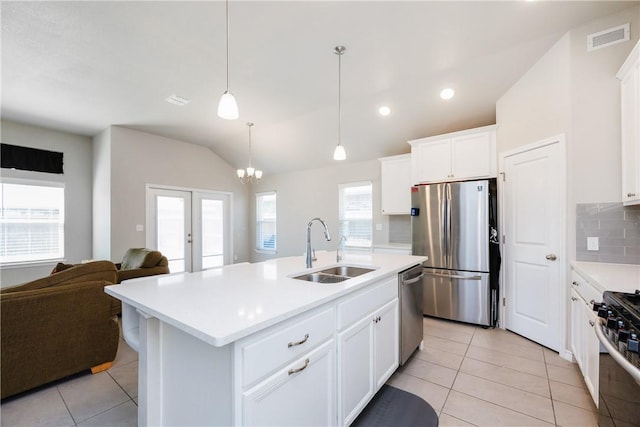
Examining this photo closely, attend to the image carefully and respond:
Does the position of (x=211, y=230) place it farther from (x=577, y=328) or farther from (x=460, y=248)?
(x=577, y=328)

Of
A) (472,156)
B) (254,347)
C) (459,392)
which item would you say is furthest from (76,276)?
(472,156)

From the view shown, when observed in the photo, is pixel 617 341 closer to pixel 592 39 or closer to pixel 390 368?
pixel 390 368

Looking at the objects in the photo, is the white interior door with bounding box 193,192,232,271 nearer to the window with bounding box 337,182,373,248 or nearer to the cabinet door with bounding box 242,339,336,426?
the window with bounding box 337,182,373,248

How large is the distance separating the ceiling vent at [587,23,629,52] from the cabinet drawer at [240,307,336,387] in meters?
3.19

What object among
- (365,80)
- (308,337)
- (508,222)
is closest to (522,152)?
(508,222)

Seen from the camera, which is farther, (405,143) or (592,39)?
(405,143)

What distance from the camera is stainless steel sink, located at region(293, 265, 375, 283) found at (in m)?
2.12

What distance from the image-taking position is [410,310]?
2.41 m

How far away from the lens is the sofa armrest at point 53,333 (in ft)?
6.47

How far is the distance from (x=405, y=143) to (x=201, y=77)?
3.15m

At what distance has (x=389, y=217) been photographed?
4.89 m

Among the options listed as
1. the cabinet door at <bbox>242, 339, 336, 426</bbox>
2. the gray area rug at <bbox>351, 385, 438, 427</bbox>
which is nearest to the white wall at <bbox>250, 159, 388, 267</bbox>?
the gray area rug at <bbox>351, 385, 438, 427</bbox>

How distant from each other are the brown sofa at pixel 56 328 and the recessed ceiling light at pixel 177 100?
8.08 ft

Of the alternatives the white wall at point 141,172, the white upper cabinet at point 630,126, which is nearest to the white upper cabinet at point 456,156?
the white upper cabinet at point 630,126
